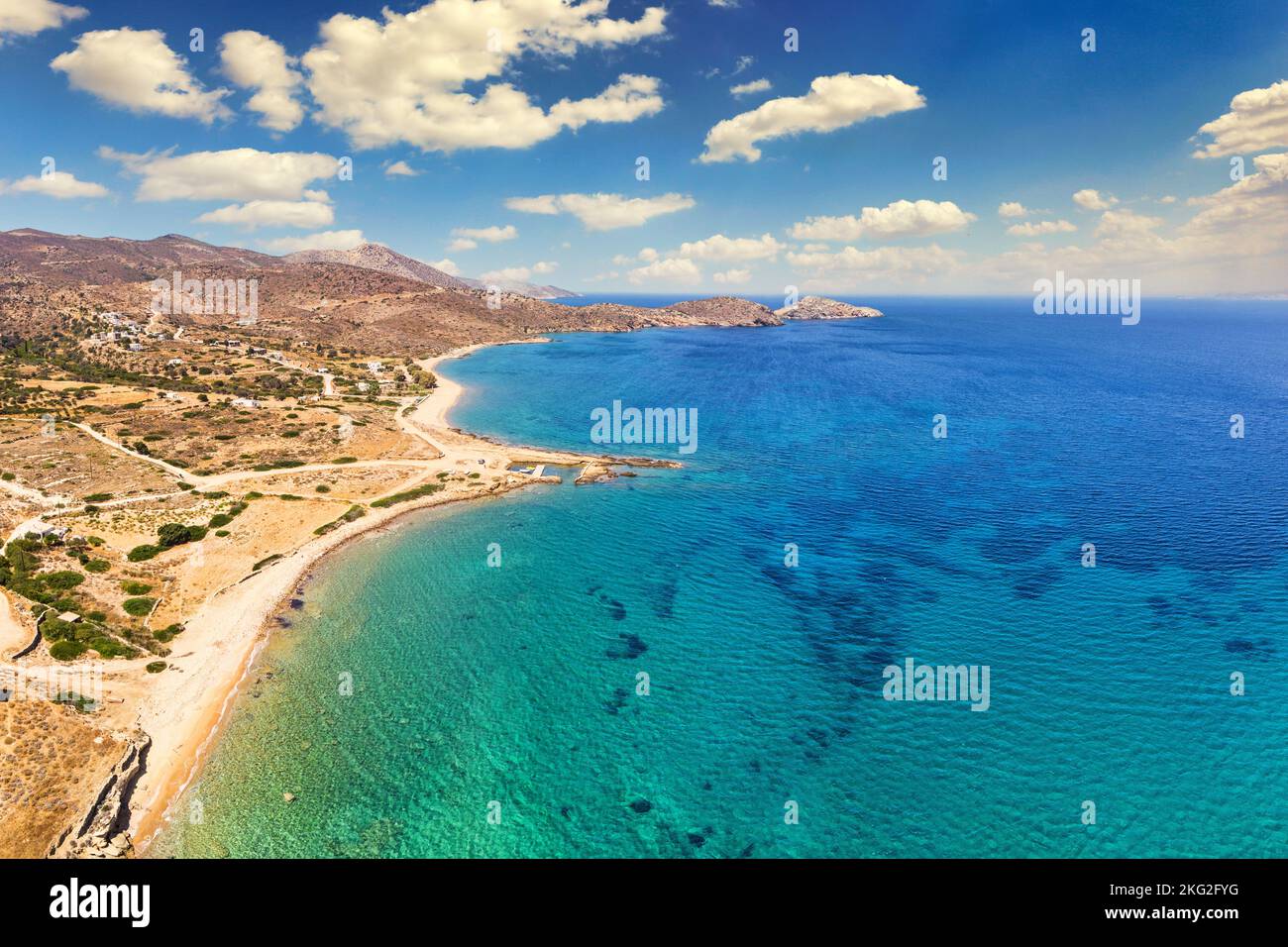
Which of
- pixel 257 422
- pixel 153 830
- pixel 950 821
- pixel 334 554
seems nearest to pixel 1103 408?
pixel 950 821

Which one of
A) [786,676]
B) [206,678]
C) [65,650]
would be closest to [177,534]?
[65,650]

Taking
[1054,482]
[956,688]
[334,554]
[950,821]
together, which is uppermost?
[1054,482]

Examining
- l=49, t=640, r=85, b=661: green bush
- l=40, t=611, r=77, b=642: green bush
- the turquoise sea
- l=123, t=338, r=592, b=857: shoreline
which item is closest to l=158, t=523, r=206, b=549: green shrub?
l=123, t=338, r=592, b=857: shoreline

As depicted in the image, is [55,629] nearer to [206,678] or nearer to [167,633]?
[167,633]

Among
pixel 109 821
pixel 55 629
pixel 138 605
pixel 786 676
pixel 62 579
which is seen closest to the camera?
pixel 109 821

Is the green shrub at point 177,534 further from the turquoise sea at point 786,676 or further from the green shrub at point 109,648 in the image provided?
the green shrub at point 109,648

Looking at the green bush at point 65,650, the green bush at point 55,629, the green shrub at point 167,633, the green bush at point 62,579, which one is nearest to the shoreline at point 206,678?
the green shrub at point 167,633
